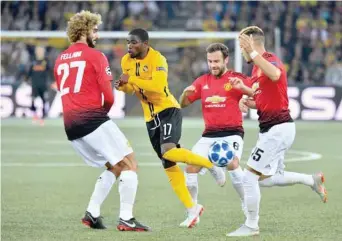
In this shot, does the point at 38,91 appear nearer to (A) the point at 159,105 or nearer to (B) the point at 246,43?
(A) the point at 159,105

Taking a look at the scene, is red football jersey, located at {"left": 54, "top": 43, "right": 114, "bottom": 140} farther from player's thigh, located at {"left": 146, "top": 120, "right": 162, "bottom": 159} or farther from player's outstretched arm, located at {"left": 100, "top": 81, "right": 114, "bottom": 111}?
player's thigh, located at {"left": 146, "top": 120, "right": 162, "bottom": 159}

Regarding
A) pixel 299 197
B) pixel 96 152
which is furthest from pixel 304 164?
pixel 96 152

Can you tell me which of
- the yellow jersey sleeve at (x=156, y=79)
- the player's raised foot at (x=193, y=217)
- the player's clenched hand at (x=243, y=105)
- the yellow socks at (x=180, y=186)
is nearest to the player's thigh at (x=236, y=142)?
the player's clenched hand at (x=243, y=105)

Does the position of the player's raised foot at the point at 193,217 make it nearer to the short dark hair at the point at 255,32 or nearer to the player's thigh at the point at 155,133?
the player's thigh at the point at 155,133

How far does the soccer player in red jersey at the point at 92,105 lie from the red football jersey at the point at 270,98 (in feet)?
4.64

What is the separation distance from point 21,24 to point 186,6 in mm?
5894

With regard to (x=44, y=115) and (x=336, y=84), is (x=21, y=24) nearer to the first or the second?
(x=44, y=115)

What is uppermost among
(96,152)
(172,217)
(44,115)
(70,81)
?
(70,81)

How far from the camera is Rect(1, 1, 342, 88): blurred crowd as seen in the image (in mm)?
34031

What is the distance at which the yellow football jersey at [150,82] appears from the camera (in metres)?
11.0

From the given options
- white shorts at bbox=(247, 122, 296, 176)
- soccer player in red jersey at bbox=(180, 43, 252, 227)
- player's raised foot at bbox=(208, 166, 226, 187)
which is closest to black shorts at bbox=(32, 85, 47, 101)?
soccer player in red jersey at bbox=(180, 43, 252, 227)

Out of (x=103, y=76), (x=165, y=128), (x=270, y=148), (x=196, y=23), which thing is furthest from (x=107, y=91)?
(x=196, y=23)

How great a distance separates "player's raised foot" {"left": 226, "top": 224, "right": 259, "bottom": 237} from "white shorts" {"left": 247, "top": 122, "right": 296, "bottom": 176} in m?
0.59

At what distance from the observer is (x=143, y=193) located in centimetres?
1404
